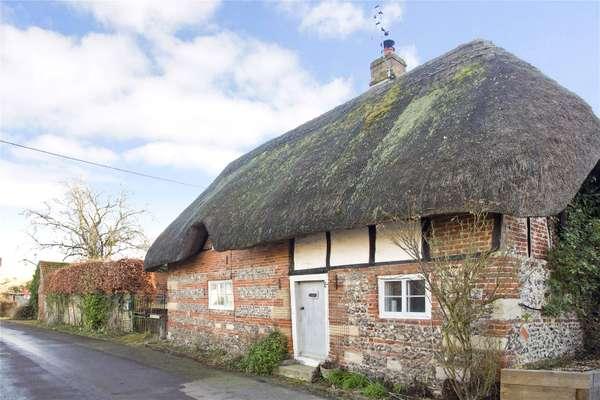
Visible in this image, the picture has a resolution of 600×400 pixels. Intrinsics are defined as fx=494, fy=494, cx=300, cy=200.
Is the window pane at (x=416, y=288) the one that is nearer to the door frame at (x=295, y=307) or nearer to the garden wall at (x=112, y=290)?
the door frame at (x=295, y=307)

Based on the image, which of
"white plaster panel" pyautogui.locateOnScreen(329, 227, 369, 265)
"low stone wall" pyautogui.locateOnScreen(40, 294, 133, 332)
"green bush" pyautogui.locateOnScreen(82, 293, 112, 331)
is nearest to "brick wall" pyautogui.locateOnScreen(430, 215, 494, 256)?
"white plaster panel" pyautogui.locateOnScreen(329, 227, 369, 265)

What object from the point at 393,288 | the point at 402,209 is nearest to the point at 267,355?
the point at 393,288

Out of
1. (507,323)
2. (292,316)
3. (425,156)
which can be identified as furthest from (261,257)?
(507,323)

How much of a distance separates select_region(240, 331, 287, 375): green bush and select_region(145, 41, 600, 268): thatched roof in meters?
2.06

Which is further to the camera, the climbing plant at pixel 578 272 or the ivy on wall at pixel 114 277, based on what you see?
the ivy on wall at pixel 114 277

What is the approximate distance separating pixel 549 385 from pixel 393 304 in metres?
2.77

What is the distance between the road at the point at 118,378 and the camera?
8.35 meters

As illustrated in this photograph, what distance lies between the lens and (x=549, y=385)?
5957 millimetres

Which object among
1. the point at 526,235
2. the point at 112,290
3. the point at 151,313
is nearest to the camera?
the point at 526,235

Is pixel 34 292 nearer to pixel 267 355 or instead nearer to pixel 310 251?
pixel 267 355

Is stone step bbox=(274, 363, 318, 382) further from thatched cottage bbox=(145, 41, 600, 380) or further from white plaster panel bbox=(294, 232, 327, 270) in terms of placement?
white plaster panel bbox=(294, 232, 327, 270)

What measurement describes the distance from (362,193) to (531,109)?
9.67 feet

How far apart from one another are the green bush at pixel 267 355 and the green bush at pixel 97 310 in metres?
11.0

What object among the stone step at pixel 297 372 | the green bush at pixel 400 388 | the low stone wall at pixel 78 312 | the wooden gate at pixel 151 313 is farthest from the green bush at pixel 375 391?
the low stone wall at pixel 78 312
